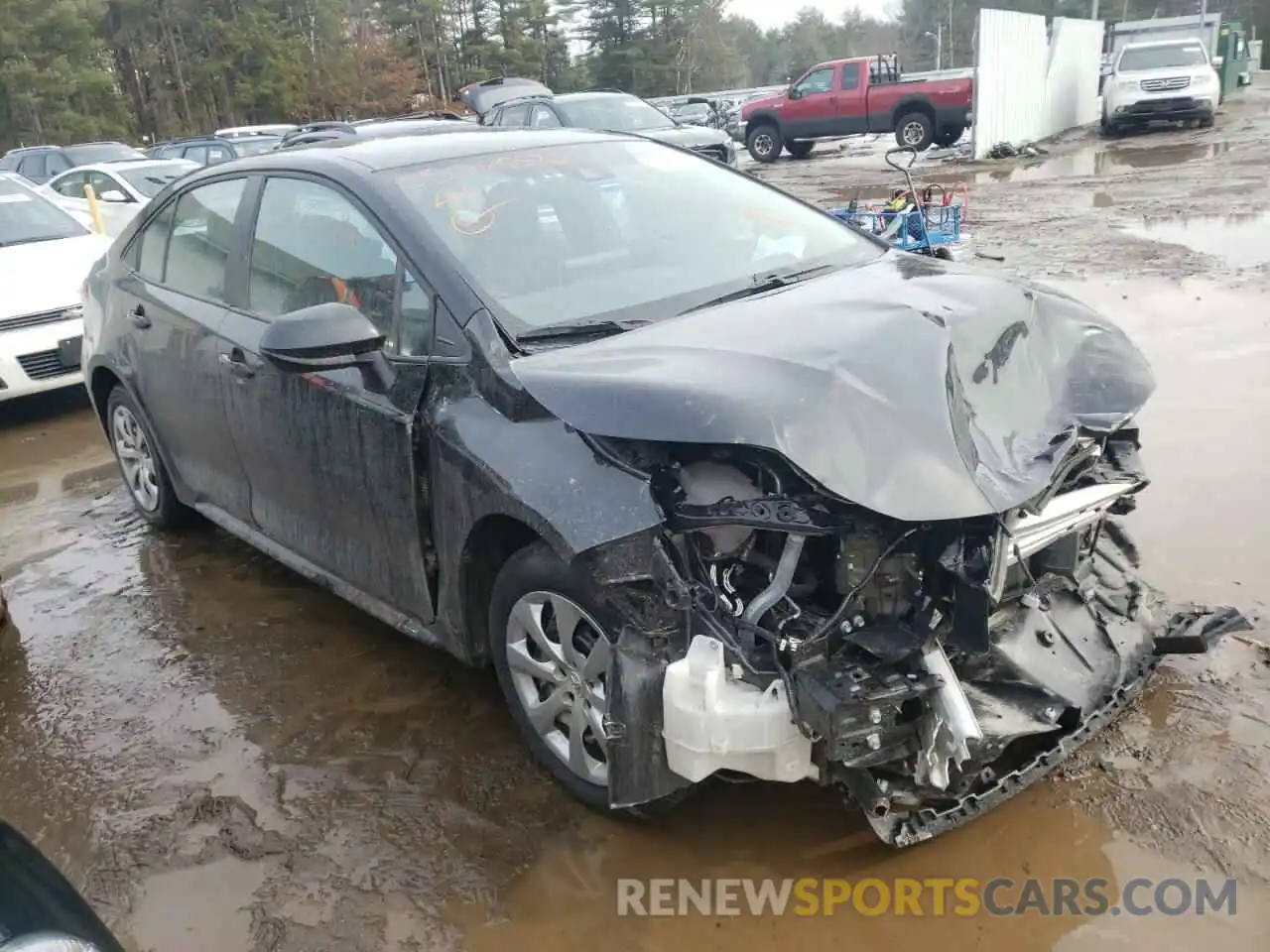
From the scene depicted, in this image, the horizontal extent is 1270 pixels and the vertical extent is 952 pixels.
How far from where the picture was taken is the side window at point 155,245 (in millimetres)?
4562

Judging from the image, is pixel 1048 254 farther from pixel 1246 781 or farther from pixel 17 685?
pixel 17 685

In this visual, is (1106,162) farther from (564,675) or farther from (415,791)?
(415,791)

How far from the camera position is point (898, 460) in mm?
2385

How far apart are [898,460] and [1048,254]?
8742mm

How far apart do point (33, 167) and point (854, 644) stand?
18909 millimetres

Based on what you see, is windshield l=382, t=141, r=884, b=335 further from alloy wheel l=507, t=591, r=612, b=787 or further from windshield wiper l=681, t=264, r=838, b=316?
alloy wheel l=507, t=591, r=612, b=787

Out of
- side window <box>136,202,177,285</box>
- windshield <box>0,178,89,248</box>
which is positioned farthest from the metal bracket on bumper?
windshield <box>0,178,89,248</box>

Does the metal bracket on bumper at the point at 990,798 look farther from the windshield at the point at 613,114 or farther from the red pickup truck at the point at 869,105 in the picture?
the red pickup truck at the point at 869,105

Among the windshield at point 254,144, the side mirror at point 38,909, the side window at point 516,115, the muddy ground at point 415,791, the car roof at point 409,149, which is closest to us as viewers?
the side mirror at point 38,909

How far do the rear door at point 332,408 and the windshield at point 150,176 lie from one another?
10.7 m

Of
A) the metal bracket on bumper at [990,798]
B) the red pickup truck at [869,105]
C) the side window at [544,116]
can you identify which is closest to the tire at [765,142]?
the red pickup truck at [869,105]

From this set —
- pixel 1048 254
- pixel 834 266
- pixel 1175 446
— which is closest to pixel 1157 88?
pixel 1048 254

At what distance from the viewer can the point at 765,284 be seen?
11.2ft

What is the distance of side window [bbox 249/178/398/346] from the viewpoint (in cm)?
332
